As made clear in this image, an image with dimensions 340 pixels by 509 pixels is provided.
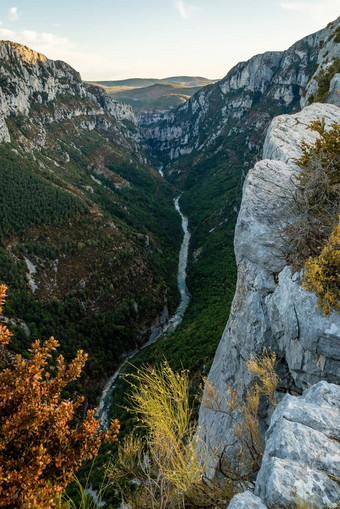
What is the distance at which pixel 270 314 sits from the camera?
790 cm

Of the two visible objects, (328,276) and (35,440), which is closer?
(35,440)

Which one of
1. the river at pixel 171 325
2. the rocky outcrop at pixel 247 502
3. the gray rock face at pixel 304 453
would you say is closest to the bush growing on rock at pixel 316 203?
the gray rock face at pixel 304 453

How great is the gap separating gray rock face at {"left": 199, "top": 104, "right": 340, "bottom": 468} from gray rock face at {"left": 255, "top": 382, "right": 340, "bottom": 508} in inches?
52.3

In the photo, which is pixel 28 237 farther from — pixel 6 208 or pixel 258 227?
pixel 258 227

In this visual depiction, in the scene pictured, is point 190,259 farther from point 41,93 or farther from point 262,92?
point 262,92

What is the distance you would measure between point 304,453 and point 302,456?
0.05 m

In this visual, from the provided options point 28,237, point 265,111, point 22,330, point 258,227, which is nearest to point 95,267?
point 28,237

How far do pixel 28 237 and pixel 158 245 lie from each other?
42792mm

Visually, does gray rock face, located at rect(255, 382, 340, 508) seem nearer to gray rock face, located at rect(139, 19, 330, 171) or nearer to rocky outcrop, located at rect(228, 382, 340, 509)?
rocky outcrop, located at rect(228, 382, 340, 509)

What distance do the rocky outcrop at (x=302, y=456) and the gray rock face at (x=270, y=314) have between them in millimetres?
1356

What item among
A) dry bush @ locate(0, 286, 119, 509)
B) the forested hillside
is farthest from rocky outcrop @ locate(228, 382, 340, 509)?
the forested hillside

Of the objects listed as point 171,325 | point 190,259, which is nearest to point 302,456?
point 171,325

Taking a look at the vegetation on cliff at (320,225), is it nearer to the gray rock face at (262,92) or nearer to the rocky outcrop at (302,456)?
the rocky outcrop at (302,456)

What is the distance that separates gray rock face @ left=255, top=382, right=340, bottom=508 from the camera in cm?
345
